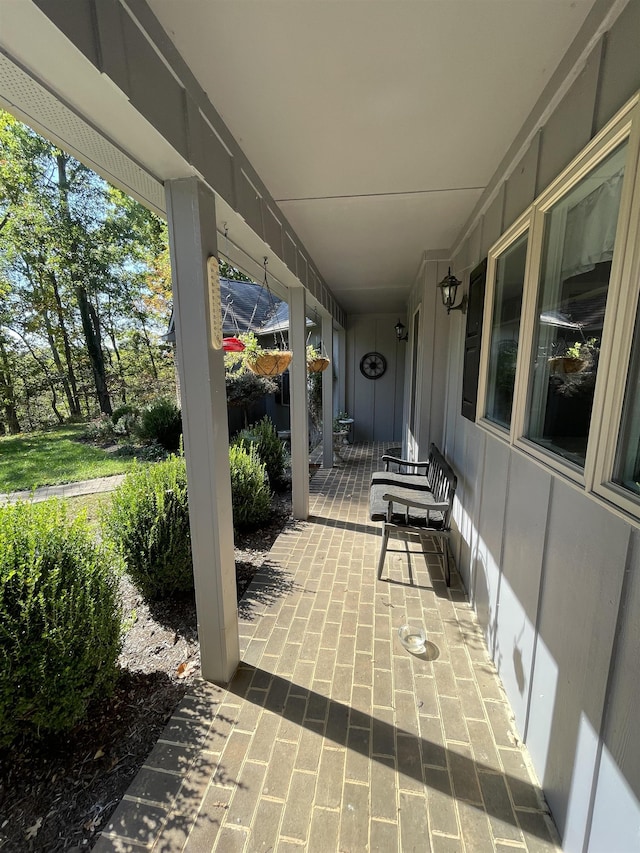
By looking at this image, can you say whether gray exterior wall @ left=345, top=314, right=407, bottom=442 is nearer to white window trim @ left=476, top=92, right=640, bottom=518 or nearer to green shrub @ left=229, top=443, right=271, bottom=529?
green shrub @ left=229, top=443, right=271, bottom=529

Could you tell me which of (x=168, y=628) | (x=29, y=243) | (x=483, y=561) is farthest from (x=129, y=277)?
(x=483, y=561)

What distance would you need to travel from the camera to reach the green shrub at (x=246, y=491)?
3295 millimetres

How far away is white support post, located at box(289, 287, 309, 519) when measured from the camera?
3492mm

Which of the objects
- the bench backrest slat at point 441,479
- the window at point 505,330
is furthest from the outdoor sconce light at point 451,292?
the bench backrest slat at point 441,479

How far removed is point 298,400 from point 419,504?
5.71ft

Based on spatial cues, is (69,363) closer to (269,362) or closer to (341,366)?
(341,366)

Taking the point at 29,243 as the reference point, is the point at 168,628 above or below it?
below

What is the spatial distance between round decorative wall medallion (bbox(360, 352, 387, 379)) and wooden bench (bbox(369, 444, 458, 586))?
14.3 feet

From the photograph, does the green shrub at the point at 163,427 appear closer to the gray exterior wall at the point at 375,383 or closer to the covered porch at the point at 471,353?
the gray exterior wall at the point at 375,383

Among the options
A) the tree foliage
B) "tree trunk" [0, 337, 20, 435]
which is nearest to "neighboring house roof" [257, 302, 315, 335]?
the tree foliage

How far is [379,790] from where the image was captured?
52.2 inches

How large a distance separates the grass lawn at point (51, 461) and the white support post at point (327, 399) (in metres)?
3.05

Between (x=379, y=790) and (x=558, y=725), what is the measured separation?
73 cm

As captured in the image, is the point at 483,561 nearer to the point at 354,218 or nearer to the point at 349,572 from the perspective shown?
the point at 349,572
